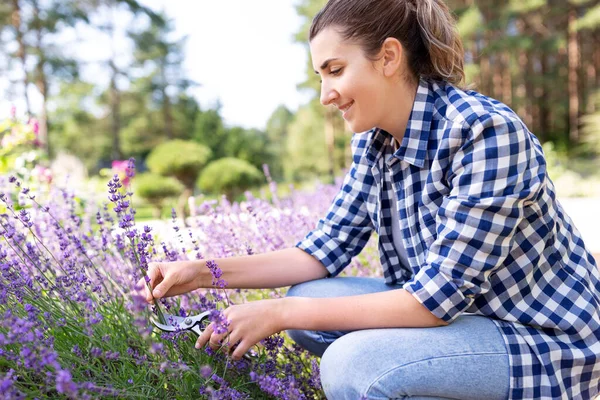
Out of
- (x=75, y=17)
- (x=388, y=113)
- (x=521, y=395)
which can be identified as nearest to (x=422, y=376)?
(x=521, y=395)

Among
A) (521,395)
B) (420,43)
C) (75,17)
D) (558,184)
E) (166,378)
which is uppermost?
(75,17)

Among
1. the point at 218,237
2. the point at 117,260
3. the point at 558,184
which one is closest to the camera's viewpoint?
the point at 117,260

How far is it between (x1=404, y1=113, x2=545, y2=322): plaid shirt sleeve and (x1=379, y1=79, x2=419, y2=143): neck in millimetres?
284

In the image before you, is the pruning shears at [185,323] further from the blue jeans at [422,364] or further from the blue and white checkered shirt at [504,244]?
the blue and white checkered shirt at [504,244]

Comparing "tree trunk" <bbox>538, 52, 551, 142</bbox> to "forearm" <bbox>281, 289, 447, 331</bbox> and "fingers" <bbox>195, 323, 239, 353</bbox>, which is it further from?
"fingers" <bbox>195, 323, 239, 353</bbox>

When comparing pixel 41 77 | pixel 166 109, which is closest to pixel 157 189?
pixel 41 77

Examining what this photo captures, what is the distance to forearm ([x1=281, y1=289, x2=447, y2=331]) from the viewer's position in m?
1.29

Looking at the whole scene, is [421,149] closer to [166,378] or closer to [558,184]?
[166,378]

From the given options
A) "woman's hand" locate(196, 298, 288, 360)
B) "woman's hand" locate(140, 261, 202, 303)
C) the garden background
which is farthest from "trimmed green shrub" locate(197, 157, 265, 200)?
"woman's hand" locate(196, 298, 288, 360)

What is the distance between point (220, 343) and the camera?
1.24m

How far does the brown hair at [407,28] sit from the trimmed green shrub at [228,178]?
410 inches

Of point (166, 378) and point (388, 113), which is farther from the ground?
point (388, 113)

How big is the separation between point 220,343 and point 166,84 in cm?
2897

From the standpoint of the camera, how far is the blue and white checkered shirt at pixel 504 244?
1.23 m
